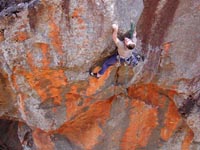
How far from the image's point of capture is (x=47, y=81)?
12.2 feet

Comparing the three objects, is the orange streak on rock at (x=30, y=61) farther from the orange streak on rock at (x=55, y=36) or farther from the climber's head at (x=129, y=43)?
the climber's head at (x=129, y=43)

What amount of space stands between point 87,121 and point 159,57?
1.41m

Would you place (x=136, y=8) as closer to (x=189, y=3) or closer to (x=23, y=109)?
(x=189, y=3)

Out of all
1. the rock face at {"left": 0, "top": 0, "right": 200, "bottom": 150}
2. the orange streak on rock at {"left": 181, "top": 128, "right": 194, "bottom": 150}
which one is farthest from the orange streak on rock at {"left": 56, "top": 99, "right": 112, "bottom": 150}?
the orange streak on rock at {"left": 181, "top": 128, "right": 194, "bottom": 150}

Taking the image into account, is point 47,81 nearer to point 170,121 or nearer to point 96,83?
point 96,83

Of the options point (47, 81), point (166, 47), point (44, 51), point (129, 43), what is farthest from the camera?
point (166, 47)

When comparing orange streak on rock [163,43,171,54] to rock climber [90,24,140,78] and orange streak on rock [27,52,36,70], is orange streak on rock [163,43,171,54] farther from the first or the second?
orange streak on rock [27,52,36,70]

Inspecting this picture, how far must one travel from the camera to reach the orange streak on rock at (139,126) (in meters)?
4.79

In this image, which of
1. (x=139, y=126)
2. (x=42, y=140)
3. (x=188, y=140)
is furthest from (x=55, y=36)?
(x=188, y=140)

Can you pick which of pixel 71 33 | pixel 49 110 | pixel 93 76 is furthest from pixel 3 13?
pixel 49 110

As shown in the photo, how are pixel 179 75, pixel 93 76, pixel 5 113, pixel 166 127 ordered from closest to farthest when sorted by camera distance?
pixel 93 76, pixel 179 75, pixel 5 113, pixel 166 127

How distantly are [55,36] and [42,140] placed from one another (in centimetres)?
220

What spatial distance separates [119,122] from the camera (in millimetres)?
4867

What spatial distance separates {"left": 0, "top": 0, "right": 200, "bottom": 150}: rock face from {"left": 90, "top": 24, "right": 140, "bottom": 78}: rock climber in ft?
0.28
